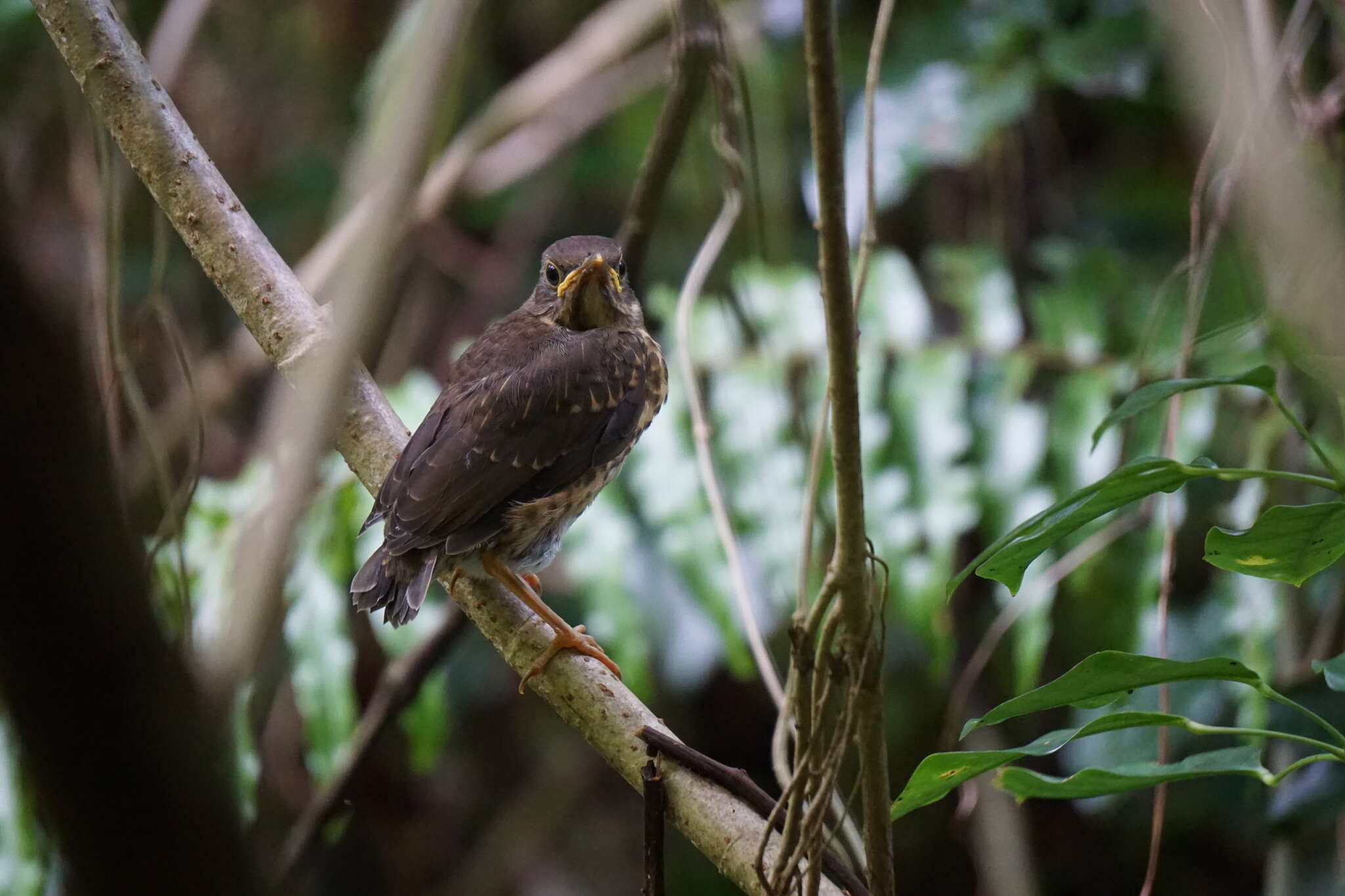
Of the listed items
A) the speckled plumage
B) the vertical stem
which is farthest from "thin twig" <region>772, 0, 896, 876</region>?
the speckled plumage

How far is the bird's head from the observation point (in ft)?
10.1

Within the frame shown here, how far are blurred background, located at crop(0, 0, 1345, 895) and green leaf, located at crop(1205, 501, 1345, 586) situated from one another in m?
0.40

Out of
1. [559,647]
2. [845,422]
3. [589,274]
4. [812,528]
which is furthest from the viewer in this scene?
[589,274]

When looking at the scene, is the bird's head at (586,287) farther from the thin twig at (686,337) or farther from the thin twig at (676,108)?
the thin twig at (686,337)

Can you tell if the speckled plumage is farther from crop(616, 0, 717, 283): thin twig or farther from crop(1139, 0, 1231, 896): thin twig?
crop(1139, 0, 1231, 896): thin twig

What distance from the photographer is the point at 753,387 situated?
10.6ft

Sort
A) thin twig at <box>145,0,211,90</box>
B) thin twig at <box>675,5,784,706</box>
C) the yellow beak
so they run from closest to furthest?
thin twig at <box>675,5,784,706</box> < the yellow beak < thin twig at <box>145,0,211,90</box>

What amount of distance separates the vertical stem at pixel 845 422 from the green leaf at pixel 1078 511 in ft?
0.41

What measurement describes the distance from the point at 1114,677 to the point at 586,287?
198 cm

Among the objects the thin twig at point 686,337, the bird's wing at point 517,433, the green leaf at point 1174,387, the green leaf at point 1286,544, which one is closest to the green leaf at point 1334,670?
the green leaf at point 1286,544

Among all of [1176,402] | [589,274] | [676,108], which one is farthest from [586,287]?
[1176,402]

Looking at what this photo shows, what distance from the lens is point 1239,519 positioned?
3064 millimetres

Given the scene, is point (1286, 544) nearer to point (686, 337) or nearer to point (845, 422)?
point (845, 422)

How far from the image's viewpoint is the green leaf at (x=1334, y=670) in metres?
1.49
